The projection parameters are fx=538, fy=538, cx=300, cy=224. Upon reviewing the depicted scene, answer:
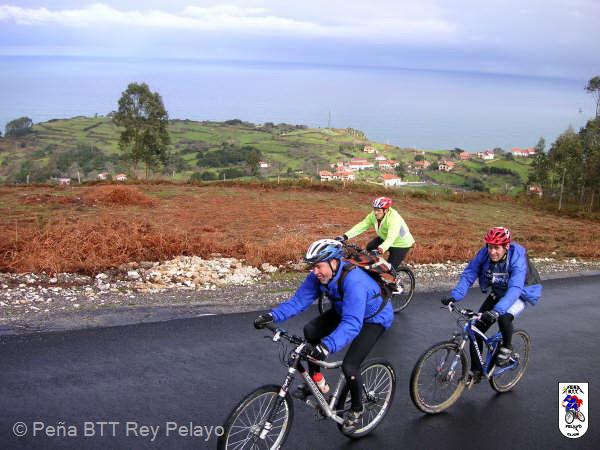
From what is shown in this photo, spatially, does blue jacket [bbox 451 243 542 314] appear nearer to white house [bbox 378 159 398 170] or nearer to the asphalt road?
the asphalt road

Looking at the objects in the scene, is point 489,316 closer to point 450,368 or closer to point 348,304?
point 450,368

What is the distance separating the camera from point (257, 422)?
4.86 metres

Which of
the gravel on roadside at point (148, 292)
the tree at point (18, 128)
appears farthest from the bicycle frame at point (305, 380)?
the tree at point (18, 128)

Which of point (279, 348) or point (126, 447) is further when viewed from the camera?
point (279, 348)

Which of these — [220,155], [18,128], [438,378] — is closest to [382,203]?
[438,378]

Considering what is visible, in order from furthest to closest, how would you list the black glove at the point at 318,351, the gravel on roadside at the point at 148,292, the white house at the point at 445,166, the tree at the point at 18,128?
the tree at the point at 18,128 < the white house at the point at 445,166 < the gravel on roadside at the point at 148,292 < the black glove at the point at 318,351

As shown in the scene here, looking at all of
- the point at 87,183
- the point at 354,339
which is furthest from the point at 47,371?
the point at 87,183

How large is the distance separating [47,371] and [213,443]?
289 cm

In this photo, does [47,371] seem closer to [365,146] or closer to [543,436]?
[543,436]

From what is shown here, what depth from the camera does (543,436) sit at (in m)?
6.00

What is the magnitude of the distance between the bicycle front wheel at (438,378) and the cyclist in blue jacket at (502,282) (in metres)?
0.32

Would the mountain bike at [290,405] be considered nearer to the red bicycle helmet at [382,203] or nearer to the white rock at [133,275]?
the red bicycle helmet at [382,203]

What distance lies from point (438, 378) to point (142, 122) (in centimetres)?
3863

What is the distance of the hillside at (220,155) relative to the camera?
70562mm
